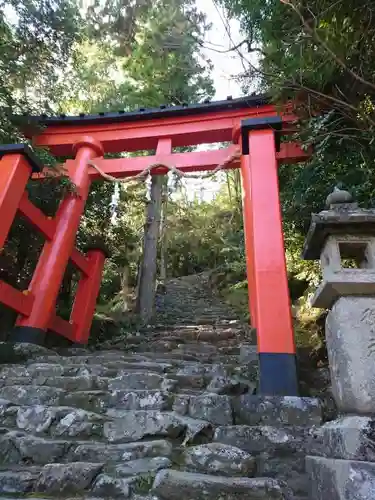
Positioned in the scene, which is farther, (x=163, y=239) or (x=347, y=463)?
(x=163, y=239)

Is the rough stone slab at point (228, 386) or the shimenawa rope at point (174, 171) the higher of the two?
the shimenawa rope at point (174, 171)

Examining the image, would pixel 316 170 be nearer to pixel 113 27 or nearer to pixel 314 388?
pixel 314 388

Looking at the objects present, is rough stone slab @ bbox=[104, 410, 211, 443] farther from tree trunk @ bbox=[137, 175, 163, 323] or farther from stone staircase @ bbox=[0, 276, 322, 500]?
tree trunk @ bbox=[137, 175, 163, 323]

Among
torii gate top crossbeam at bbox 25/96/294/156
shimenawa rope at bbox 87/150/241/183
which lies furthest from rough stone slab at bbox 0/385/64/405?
torii gate top crossbeam at bbox 25/96/294/156

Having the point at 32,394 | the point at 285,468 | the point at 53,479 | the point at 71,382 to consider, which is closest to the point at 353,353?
the point at 285,468

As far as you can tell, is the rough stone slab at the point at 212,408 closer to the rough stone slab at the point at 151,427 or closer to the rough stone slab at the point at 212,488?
the rough stone slab at the point at 151,427

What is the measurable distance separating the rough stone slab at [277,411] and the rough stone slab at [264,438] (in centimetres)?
13

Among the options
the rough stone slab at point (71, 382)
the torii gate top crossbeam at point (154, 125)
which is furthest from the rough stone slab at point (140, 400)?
the torii gate top crossbeam at point (154, 125)

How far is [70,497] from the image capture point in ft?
7.20

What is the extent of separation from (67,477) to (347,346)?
190cm

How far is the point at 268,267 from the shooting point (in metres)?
4.04

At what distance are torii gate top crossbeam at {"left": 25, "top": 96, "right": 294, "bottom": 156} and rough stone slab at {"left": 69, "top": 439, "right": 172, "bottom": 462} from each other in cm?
484

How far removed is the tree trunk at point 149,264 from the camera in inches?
353

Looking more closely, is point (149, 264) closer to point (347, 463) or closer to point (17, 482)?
point (17, 482)
